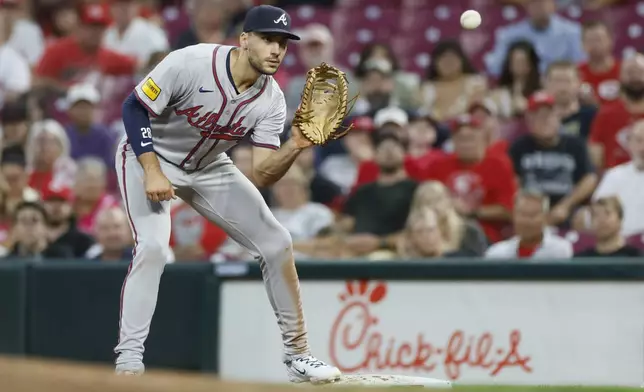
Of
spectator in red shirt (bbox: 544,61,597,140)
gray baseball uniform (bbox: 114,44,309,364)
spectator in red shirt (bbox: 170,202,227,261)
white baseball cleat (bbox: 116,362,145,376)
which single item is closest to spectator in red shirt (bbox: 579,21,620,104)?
spectator in red shirt (bbox: 544,61,597,140)

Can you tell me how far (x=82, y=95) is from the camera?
10469mm

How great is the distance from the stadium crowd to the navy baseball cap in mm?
2757

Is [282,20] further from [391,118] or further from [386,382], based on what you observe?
[391,118]

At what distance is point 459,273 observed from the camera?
290 inches

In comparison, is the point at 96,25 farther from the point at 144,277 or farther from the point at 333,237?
the point at 144,277

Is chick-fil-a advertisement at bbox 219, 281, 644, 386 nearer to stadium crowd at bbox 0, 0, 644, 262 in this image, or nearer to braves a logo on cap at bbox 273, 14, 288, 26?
stadium crowd at bbox 0, 0, 644, 262

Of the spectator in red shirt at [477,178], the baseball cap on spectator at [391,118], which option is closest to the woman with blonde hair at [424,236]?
the spectator in red shirt at [477,178]

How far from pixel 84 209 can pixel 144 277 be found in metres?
4.27

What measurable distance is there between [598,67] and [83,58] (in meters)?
4.96

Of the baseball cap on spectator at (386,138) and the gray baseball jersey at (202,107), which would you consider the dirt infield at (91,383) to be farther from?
the baseball cap on spectator at (386,138)

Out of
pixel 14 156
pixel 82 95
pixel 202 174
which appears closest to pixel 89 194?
pixel 14 156

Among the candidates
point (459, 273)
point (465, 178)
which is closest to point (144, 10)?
point (465, 178)

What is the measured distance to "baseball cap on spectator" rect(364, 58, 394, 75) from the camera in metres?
9.88

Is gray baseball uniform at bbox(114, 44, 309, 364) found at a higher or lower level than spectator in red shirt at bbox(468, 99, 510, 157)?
lower
